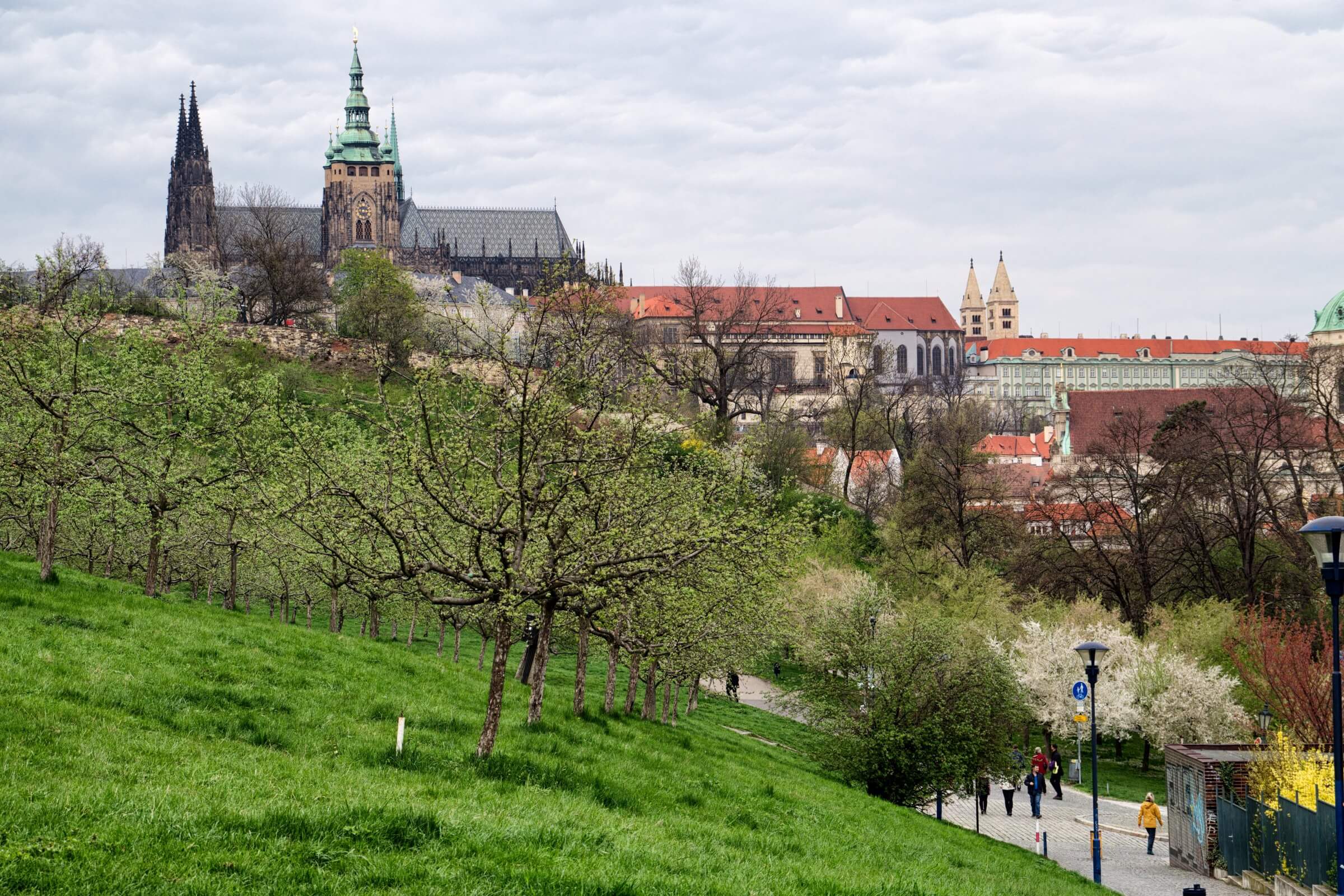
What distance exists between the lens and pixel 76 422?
2464 centimetres

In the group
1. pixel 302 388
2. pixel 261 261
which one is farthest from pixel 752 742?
pixel 261 261

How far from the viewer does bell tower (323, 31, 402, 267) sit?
16625cm

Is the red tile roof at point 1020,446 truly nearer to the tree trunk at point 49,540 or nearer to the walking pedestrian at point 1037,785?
the walking pedestrian at point 1037,785

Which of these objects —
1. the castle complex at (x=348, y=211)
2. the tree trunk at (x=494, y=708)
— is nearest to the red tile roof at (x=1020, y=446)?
the castle complex at (x=348, y=211)

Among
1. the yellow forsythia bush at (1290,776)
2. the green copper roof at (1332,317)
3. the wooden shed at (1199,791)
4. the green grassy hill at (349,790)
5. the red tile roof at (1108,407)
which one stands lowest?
the wooden shed at (1199,791)

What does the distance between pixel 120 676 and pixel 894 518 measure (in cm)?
5264

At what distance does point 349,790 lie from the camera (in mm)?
11758

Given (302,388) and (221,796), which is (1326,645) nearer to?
(221,796)

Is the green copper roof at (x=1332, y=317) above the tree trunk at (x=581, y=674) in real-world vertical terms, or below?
above

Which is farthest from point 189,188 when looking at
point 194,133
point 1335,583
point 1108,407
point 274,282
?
point 1335,583

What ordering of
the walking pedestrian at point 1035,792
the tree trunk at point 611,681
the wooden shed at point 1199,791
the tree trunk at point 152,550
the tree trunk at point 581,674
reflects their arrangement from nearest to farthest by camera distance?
the tree trunk at point 581,674 → the tree trunk at point 611,681 → the tree trunk at point 152,550 → the wooden shed at point 1199,791 → the walking pedestrian at point 1035,792

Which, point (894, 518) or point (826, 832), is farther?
point (894, 518)

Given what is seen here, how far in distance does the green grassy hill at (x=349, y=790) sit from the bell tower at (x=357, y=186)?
148930mm

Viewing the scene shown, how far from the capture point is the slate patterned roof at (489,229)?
184375mm
